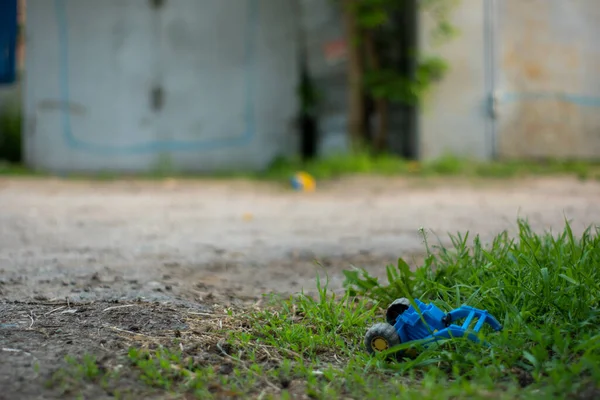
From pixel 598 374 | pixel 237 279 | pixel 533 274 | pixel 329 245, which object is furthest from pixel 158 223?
pixel 598 374

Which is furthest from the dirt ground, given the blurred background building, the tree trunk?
the blurred background building

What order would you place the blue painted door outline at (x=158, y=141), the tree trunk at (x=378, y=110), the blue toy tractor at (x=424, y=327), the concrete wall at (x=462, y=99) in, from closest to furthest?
the blue toy tractor at (x=424, y=327) < the concrete wall at (x=462, y=99) < the tree trunk at (x=378, y=110) < the blue painted door outline at (x=158, y=141)

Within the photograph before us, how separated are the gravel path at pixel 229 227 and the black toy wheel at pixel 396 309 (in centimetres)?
63

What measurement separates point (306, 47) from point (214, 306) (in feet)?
21.2

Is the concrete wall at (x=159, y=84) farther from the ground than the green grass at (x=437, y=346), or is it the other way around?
the concrete wall at (x=159, y=84)

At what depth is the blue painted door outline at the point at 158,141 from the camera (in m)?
8.12

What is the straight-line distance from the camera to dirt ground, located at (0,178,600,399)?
214cm

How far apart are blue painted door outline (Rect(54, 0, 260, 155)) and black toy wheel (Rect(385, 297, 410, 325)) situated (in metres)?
6.44

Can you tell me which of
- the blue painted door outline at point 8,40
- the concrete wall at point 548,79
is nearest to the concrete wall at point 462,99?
the concrete wall at point 548,79

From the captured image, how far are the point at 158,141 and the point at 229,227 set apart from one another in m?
4.21

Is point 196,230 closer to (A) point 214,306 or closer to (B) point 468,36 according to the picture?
(A) point 214,306

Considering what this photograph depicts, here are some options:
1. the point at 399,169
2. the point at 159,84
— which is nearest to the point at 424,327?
the point at 399,169

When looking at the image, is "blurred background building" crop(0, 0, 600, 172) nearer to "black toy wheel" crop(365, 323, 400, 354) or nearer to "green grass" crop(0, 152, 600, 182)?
"green grass" crop(0, 152, 600, 182)

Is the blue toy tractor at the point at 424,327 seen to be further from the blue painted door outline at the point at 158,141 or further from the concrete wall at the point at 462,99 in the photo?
the blue painted door outline at the point at 158,141
